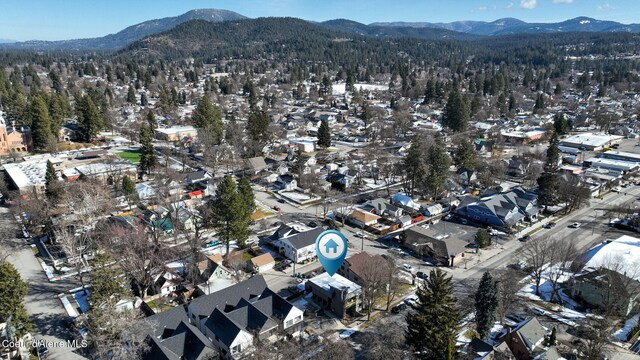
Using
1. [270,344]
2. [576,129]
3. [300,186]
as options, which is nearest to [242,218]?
[270,344]

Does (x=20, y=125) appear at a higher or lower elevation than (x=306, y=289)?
higher

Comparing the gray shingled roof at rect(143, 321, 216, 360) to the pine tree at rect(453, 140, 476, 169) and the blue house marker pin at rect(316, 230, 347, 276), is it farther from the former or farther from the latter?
the pine tree at rect(453, 140, 476, 169)

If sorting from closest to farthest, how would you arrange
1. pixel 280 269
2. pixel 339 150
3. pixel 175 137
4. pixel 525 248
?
pixel 280 269, pixel 525 248, pixel 339 150, pixel 175 137

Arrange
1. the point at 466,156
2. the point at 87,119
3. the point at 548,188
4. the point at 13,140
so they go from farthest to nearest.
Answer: the point at 87,119 → the point at 13,140 → the point at 466,156 → the point at 548,188

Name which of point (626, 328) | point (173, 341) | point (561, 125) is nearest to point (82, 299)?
point (173, 341)

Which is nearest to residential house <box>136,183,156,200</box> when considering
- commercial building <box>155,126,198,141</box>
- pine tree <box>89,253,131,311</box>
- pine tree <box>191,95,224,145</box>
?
pine tree <box>89,253,131,311</box>

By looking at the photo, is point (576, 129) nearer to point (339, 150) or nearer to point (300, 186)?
point (339, 150)

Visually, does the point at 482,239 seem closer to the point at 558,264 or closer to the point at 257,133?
the point at 558,264
